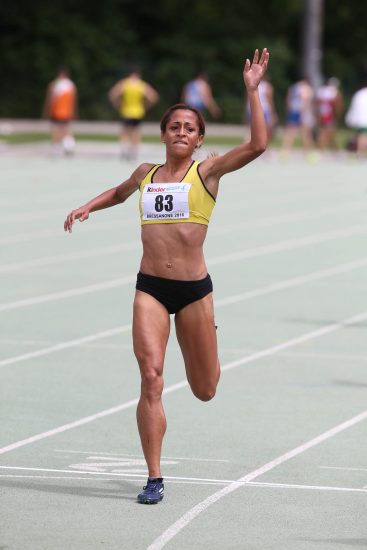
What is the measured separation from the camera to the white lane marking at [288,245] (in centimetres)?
1905

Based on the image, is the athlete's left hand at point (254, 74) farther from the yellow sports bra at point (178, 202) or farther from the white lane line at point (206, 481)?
the white lane line at point (206, 481)

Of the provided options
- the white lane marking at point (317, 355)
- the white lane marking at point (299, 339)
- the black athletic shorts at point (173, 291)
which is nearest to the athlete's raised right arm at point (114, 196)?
the black athletic shorts at point (173, 291)

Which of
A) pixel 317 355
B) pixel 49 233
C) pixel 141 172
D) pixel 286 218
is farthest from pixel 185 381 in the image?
pixel 286 218

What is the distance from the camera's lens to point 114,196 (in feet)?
28.0

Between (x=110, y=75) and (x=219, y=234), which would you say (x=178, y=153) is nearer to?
(x=219, y=234)

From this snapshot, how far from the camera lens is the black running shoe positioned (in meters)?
7.68

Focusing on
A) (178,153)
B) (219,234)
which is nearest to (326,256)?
(219,234)

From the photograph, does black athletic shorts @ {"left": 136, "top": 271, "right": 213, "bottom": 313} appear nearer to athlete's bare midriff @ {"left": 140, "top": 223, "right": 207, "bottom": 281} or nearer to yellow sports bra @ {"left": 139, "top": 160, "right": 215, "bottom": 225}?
athlete's bare midriff @ {"left": 140, "top": 223, "right": 207, "bottom": 281}

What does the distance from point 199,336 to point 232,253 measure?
11518 mm

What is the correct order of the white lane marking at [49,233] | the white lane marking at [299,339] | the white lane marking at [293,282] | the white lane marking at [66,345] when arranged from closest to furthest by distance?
the white lane marking at [66,345] < the white lane marking at [299,339] < the white lane marking at [293,282] < the white lane marking at [49,233]

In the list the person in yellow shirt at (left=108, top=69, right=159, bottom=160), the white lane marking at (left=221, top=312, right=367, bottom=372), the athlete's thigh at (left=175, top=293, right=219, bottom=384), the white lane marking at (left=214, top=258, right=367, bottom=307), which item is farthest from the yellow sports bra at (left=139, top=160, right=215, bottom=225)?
the person in yellow shirt at (left=108, top=69, right=159, bottom=160)

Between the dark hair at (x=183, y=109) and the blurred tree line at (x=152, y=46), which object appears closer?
the dark hair at (x=183, y=109)

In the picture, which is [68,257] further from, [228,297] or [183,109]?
[183,109]

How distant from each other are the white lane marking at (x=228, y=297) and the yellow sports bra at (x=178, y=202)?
668 centimetres
